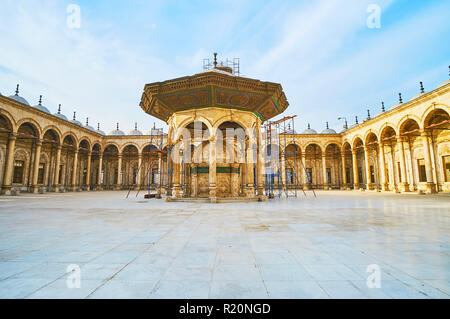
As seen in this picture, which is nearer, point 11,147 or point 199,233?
point 199,233

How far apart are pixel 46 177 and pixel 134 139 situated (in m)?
10.8

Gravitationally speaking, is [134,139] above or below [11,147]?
above

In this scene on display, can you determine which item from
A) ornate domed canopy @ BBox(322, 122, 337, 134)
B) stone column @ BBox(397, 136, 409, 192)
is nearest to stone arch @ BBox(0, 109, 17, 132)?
stone column @ BBox(397, 136, 409, 192)

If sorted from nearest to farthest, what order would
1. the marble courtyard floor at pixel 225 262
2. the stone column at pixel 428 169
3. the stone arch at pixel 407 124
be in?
the marble courtyard floor at pixel 225 262
the stone column at pixel 428 169
the stone arch at pixel 407 124

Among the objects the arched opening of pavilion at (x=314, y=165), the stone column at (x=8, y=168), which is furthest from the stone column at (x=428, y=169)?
the stone column at (x=8, y=168)

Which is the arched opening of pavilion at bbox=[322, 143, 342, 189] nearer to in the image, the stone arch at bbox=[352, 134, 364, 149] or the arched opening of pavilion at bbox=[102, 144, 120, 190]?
the stone arch at bbox=[352, 134, 364, 149]

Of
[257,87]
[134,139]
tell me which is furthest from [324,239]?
[134,139]

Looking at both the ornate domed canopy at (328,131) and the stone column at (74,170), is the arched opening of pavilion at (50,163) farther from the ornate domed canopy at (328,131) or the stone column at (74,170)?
the ornate domed canopy at (328,131)

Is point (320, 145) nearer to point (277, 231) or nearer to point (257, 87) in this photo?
point (257, 87)

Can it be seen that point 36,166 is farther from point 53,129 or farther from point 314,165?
point 314,165

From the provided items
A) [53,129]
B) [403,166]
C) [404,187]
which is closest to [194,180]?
[53,129]

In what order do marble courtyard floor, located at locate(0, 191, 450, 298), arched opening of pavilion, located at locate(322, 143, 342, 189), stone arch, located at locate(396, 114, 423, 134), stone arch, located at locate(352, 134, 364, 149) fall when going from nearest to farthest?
1. marble courtyard floor, located at locate(0, 191, 450, 298)
2. stone arch, located at locate(396, 114, 423, 134)
3. stone arch, located at locate(352, 134, 364, 149)
4. arched opening of pavilion, located at locate(322, 143, 342, 189)

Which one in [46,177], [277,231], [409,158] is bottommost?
[277,231]

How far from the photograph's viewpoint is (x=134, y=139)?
3033 centimetres
